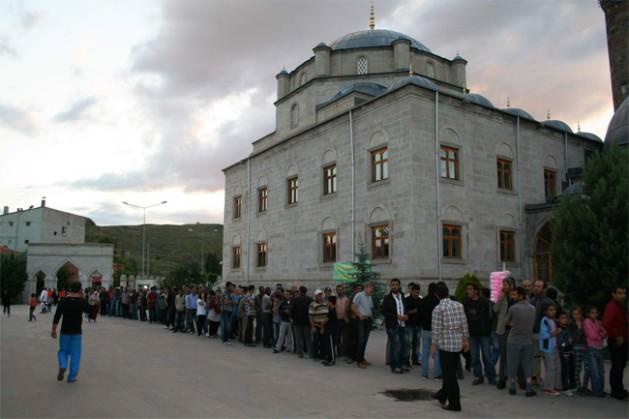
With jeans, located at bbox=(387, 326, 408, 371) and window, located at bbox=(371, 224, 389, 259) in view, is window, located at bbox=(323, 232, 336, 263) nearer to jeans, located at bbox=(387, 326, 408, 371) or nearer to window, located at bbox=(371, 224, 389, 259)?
window, located at bbox=(371, 224, 389, 259)

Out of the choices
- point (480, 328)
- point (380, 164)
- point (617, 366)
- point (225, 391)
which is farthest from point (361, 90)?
point (225, 391)

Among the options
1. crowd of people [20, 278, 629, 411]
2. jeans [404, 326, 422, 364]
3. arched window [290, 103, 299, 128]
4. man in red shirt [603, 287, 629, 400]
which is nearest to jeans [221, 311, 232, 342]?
crowd of people [20, 278, 629, 411]

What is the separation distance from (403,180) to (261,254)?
12244 mm

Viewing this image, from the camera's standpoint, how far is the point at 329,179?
25.2 m

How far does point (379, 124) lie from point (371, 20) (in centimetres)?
1760

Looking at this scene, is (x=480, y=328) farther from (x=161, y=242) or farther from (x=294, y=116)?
(x=161, y=242)

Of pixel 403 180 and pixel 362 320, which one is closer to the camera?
pixel 362 320

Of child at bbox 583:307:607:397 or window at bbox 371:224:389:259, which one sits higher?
window at bbox 371:224:389:259

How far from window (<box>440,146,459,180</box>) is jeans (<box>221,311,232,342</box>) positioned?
10803 mm

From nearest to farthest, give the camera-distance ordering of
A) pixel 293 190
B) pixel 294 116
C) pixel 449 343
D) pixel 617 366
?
pixel 449 343 → pixel 617 366 → pixel 293 190 → pixel 294 116

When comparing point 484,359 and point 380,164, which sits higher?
point 380,164

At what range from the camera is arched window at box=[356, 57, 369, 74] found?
3112 centimetres

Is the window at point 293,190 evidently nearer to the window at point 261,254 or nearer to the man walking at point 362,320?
the window at point 261,254

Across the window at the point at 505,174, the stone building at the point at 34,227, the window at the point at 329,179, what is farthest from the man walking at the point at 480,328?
the stone building at the point at 34,227
